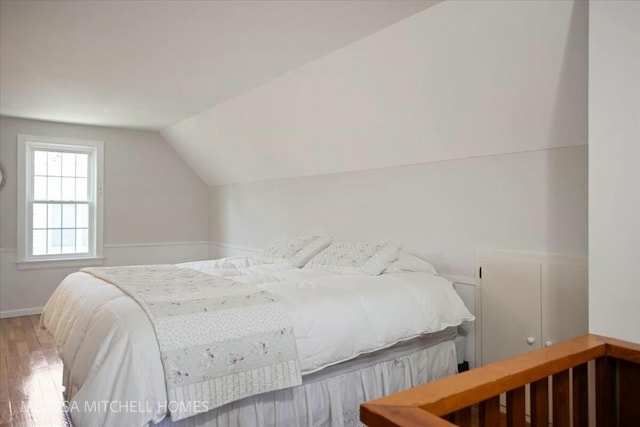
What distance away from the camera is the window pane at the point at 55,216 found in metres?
5.39

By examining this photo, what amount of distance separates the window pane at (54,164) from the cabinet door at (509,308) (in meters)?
5.11

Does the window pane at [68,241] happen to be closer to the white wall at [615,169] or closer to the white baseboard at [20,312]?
the white baseboard at [20,312]

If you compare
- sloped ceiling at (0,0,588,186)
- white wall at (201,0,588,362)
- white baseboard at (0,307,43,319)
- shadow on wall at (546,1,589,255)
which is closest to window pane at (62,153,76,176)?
sloped ceiling at (0,0,588,186)

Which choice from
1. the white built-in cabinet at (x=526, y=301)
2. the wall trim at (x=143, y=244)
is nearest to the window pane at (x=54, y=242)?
the wall trim at (x=143, y=244)

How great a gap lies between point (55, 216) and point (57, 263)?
1.91 ft

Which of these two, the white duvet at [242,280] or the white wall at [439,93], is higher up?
the white wall at [439,93]

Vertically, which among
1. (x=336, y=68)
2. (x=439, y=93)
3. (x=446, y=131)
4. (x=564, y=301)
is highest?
(x=336, y=68)

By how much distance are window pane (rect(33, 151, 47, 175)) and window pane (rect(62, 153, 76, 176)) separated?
8.0 inches

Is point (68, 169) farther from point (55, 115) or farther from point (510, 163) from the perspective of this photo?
point (510, 163)

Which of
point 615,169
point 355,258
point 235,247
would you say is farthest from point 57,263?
point 615,169

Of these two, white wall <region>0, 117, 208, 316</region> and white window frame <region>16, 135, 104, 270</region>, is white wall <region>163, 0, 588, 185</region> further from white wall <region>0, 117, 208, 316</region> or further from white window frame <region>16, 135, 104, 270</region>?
white window frame <region>16, 135, 104, 270</region>

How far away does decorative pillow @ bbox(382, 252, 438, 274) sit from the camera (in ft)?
9.73

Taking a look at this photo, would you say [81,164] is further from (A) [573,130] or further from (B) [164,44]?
(A) [573,130]

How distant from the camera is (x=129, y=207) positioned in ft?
19.2
